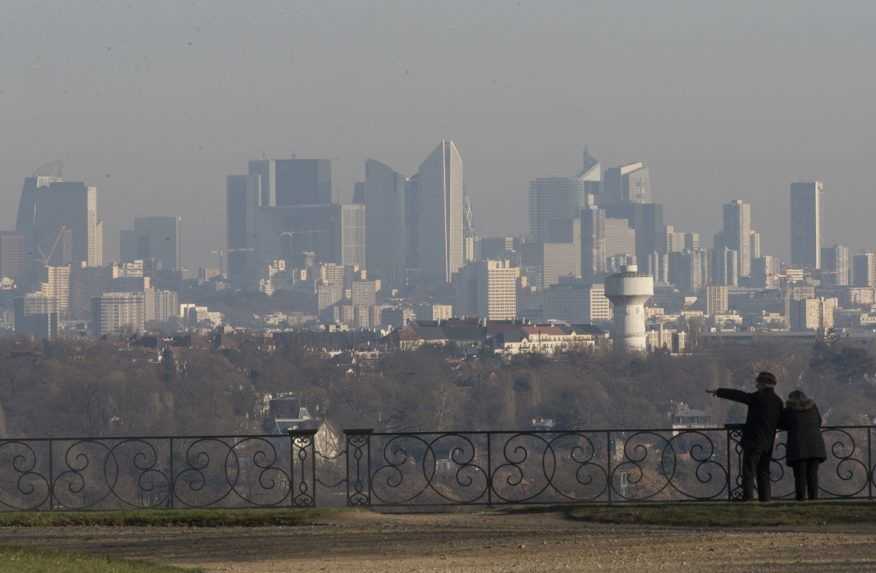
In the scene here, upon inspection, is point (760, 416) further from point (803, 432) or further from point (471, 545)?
point (471, 545)

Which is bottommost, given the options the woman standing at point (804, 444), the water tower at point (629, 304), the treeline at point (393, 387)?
the treeline at point (393, 387)

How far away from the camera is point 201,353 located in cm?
10750

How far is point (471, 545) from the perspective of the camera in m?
15.3

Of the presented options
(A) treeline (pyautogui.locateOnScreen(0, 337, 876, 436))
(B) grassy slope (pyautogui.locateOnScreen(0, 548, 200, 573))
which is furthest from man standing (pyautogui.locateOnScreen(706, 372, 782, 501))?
(A) treeline (pyautogui.locateOnScreen(0, 337, 876, 436))

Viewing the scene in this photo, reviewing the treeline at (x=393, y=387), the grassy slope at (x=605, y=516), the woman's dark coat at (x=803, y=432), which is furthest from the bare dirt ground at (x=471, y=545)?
the treeline at (x=393, y=387)

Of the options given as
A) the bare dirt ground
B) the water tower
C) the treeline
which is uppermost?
the water tower

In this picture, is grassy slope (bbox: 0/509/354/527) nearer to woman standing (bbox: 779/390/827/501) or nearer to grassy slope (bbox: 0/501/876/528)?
grassy slope (bbox: 0/501/876/528)

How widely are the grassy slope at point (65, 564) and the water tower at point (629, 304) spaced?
113m

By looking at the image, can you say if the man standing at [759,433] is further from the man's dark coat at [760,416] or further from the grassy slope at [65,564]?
the grassy slope at [65,564]

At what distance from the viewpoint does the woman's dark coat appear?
18.1 meters

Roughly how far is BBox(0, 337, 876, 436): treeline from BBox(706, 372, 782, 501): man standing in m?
53.7

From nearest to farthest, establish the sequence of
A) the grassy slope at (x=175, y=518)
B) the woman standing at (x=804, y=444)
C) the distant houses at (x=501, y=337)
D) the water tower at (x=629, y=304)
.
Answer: the grassy slope at (x=175, y=518), the woman standing at (x=804, y=444), the distant houses at (x=501, y=337), the water tower at (x=629, y=304)

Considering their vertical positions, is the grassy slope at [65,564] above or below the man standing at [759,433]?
below

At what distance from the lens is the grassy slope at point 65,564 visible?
13148 mm
